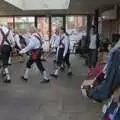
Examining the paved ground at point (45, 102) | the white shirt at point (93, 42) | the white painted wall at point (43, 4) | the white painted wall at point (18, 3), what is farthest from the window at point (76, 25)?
the paved ground at point (45, 102)

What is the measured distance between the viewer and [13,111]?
8.77m

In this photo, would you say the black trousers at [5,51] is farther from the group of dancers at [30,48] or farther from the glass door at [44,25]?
the glass door at [44,25]

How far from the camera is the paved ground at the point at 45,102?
27.5 ft

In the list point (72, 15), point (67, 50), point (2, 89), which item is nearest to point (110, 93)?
point (2, 89)

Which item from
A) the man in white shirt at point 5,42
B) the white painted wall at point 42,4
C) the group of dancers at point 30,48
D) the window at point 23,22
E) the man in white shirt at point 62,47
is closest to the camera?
the man in white shirt at point 5,42

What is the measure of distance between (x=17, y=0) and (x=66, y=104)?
1351 cm

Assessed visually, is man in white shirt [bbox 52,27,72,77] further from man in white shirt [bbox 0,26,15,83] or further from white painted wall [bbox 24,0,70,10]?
white painted wall [bbox 24,0,70,10]

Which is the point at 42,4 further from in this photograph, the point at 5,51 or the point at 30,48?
the point at 5,51

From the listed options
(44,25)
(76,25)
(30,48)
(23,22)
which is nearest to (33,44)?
(30,48)

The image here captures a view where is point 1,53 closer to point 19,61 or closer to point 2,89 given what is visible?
point 2,89

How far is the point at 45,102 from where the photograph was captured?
988 cm

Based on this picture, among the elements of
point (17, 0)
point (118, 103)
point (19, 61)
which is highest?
point (17, 0)

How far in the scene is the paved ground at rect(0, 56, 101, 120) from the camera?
27.5ft

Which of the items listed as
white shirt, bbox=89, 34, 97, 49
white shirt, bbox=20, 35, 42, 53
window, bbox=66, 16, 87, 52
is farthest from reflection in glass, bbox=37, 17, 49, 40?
white shirt, bbox=20, 35, 42, 53
